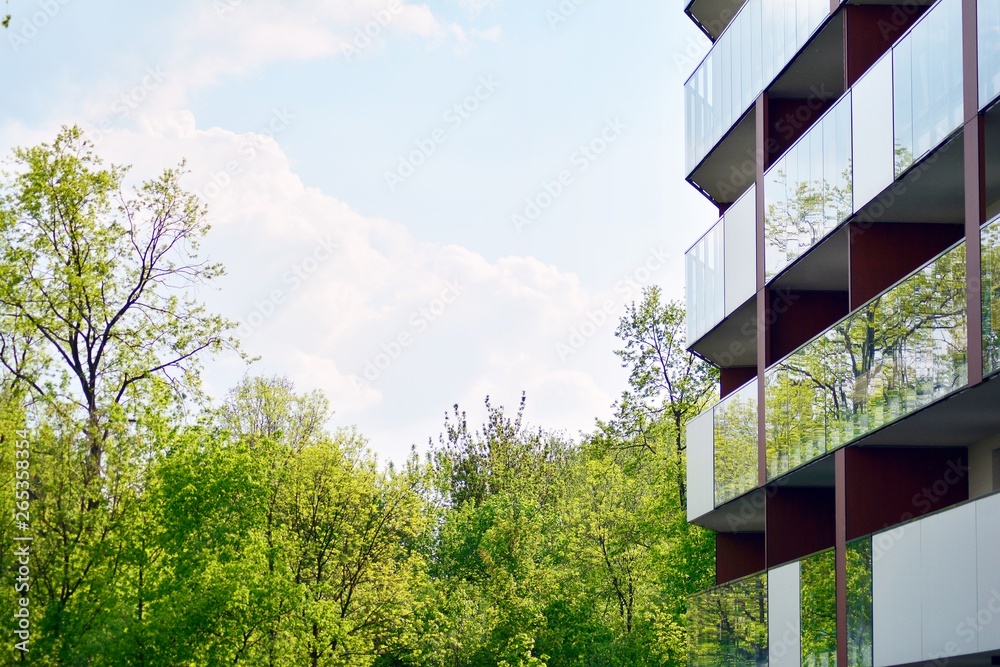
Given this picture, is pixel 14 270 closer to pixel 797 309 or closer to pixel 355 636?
pixel 355 636

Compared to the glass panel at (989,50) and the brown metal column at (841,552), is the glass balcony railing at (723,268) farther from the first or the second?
the glass panel at (989,50)

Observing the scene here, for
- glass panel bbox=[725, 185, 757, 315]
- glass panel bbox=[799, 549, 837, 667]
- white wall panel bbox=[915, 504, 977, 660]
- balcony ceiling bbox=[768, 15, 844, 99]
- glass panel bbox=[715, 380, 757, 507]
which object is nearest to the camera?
white wall panel bbox=[915, 504, 977, 660]

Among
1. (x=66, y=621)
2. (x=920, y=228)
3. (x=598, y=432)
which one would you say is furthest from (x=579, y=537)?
(x=920, y=228)

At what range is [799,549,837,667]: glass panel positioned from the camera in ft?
55.3

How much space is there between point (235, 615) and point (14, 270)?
12146 mm

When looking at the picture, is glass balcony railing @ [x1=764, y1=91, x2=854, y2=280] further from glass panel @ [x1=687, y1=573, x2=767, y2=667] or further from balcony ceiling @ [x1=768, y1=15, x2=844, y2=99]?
glass panel @ [x1=687, y1=573, x2=767, y2=667]

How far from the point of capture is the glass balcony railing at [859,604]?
50.8 ft

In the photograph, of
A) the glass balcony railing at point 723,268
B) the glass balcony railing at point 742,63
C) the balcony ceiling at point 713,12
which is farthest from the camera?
the balcony ceiling at point 713,12

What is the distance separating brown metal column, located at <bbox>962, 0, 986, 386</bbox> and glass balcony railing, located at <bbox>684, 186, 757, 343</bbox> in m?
8.00

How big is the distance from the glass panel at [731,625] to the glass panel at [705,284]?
17.4 feet

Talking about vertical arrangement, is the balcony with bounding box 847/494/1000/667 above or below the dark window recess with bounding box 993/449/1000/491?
below

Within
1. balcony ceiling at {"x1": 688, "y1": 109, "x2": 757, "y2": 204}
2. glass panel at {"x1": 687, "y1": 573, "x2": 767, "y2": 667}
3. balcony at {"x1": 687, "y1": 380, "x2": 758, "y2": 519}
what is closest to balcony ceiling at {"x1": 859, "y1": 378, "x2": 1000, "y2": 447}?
glass panel at {"x1": 687, "y1": 573, "x2": 767, "y2": 667}

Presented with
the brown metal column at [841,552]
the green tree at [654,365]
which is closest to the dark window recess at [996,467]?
the brown metal column at [841,552]

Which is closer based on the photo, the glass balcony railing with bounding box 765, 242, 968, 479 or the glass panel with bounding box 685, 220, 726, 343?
the glass balcony railing with bounding box 765, 242, 968, 479
